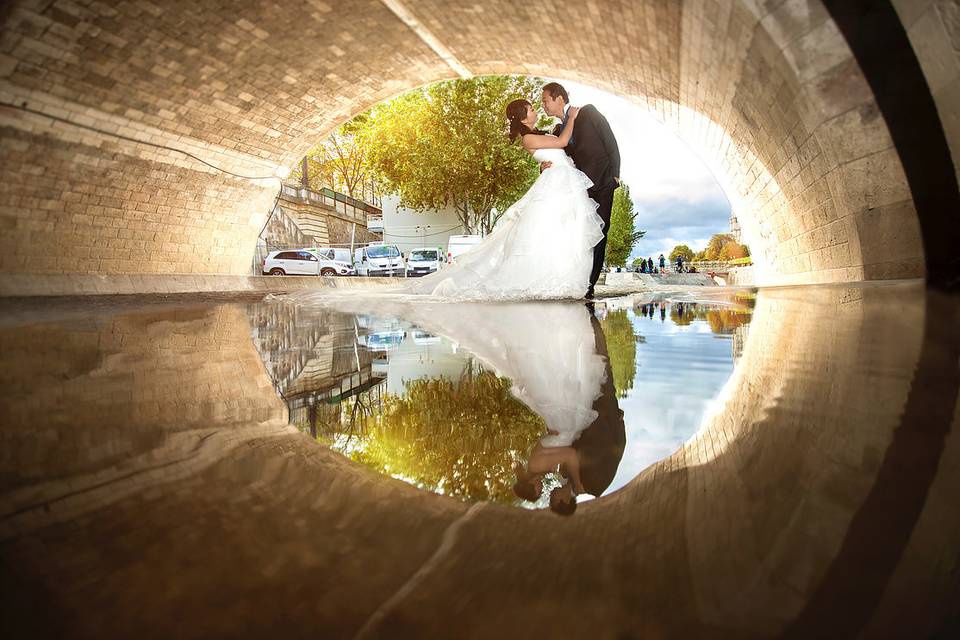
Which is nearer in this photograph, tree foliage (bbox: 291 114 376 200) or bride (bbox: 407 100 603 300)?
bride (bbox: 407 100 603 300)

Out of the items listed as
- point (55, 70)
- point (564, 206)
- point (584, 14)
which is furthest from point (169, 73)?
point (564, 206)

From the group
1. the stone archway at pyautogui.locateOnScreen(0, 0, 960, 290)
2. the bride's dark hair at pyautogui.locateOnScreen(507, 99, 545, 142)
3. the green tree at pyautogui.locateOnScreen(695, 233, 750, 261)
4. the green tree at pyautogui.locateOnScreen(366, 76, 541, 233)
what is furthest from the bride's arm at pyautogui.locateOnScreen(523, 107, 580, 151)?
the green tree at pyautogui.locateOnScreen(695, 233, 750, 261)

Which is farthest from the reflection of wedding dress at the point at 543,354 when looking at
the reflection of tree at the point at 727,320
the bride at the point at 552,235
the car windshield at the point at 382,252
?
the car windshield at the point at 382,252

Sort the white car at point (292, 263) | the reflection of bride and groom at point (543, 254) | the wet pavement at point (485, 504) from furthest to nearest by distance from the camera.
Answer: the white car at point (292, 263) < the reflection of bride and groom at point (543, 254) < the wet pavement at point (485, 504)

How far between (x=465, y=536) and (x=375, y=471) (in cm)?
32

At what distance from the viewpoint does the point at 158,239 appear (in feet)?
48.5

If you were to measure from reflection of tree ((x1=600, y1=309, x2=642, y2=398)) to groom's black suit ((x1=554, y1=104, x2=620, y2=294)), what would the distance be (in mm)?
3260

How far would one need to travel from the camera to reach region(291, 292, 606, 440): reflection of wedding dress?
143 centimetres

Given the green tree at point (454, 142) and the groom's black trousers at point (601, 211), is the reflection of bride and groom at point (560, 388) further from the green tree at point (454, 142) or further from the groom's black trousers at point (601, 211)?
the green tree at point (454, 142)

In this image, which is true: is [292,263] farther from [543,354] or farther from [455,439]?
[455,439]

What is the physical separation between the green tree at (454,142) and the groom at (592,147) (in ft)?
65.9

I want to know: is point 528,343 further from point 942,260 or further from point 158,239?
point 158,239

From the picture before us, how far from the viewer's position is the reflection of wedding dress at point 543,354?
1.43 m

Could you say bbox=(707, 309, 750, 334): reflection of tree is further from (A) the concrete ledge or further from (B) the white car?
(B) the white car
